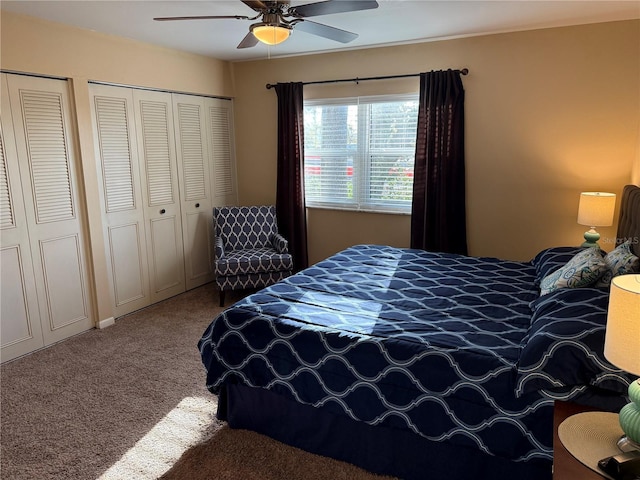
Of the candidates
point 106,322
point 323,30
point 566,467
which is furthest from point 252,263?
point 566,467

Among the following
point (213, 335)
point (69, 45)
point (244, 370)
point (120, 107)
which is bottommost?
point (244, 370)

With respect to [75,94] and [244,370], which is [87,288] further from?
[244,370]

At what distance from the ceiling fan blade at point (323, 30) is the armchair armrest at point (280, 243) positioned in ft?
7.07

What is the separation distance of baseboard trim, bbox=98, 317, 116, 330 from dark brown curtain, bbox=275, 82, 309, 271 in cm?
191

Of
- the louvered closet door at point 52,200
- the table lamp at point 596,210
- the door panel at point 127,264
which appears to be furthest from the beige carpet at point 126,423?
the table lamp at point 596,210

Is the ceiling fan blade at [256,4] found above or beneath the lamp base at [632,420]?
above

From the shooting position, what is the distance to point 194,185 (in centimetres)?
477

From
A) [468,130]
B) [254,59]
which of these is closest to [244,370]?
[468,130]

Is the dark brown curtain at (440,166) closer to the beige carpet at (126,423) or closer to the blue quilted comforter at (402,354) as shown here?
the blue quilted comforter at (402,354)

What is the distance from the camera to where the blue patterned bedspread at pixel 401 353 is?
5.99 feet

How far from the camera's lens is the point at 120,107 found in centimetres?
393

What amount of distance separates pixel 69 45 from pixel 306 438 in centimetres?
330

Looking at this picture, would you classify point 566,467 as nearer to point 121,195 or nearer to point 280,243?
point 280,243

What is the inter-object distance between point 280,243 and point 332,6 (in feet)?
8.53
